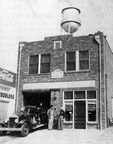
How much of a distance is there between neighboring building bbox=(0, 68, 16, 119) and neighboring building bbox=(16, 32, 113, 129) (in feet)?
2.63

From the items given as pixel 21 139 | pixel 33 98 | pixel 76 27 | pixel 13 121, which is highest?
pixel 76 27

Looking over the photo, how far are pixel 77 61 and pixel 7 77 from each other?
4.47m

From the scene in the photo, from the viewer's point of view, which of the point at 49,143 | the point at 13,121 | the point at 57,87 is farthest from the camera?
the point at 57,87

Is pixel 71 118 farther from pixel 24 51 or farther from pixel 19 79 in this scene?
pixel 24 51

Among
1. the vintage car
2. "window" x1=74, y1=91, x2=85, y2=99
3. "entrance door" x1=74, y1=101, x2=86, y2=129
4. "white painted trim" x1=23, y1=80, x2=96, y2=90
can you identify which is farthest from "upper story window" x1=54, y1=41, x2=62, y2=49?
the vintage car

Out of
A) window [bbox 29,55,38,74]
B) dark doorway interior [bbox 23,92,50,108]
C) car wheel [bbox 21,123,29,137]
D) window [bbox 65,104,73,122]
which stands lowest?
car wheel [bbox 21,123,29,137]

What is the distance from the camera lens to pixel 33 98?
17.5 metres

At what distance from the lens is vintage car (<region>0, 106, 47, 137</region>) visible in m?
12.1

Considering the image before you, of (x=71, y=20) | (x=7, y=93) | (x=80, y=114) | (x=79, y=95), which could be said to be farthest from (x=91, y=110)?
(x=71, y=20)

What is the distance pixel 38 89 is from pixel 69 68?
2476 mm

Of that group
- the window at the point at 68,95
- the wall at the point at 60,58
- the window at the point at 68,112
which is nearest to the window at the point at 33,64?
the wall at the point at 60,58

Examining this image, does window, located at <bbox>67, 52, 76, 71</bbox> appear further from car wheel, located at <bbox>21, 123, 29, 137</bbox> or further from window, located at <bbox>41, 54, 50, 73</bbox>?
car wheel, located at <bbox>21, 123, 29, 137</bbox>

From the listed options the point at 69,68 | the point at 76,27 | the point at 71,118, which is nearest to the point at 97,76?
the point at 69,68

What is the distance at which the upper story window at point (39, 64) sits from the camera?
1645 centimetres
